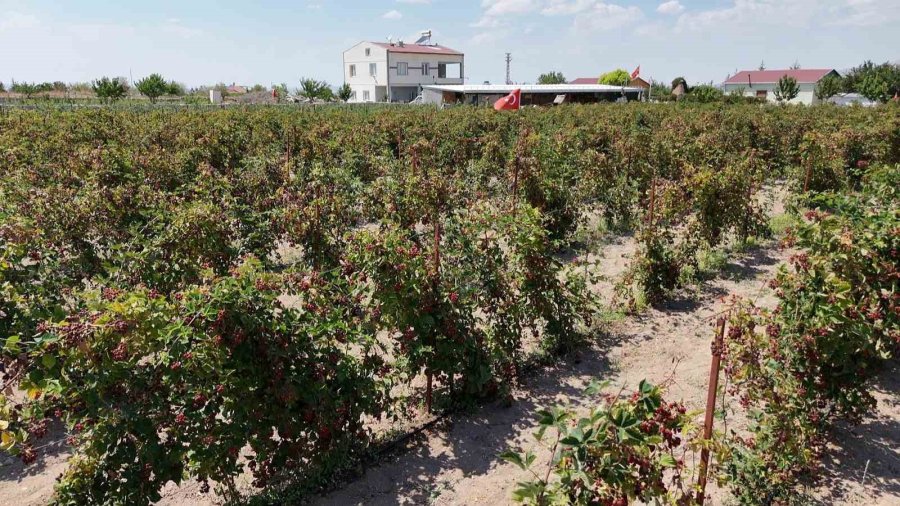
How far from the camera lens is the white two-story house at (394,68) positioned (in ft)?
187

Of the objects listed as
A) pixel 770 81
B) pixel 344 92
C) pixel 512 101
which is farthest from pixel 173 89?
pixel 770 81

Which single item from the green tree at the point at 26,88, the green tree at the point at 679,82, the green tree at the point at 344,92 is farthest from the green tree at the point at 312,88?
the green tree at the point at 679,82

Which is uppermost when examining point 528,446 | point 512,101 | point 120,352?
point 512,101

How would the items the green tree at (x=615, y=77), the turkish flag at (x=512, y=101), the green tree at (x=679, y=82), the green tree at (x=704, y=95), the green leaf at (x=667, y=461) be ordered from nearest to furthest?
the green leaf at (x=667, y=461)
the turkish flag at (x=512, y=101)
the green tree at (x=704, y=95)
the green tree at (x=679, y=82)
the green tree at (x=615, y=77)

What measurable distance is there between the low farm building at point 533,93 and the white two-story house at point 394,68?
A: 5755 mm

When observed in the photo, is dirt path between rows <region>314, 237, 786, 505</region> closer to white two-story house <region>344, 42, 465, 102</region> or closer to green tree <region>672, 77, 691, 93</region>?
white two-story house <region>344, 42, 465, 102</region>

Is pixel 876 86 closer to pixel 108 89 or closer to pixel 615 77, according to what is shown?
pixel 615 77

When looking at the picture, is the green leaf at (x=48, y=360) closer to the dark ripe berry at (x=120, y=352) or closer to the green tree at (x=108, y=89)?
the dark ripe berry at (x=120, y=352)

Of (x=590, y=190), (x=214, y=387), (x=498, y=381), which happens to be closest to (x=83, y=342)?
(x=214, y=387)

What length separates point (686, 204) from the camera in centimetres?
731

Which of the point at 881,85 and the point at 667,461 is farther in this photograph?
the point at 881,85

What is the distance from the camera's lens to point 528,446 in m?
4.30

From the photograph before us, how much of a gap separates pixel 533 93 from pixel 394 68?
49.0ft

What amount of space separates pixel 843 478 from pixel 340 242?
4.96 meters
